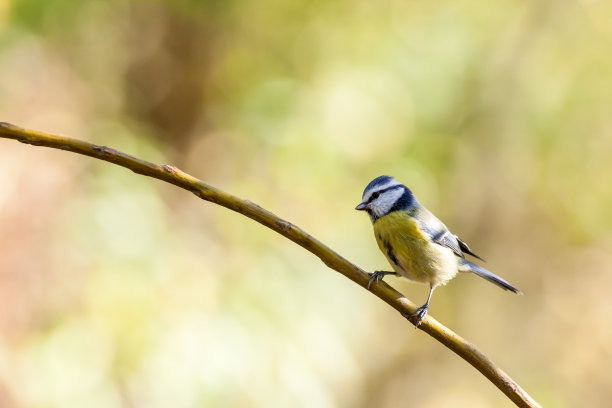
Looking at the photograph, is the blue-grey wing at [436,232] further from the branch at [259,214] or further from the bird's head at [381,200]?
the branch at [259,214]

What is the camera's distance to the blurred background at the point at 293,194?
2832 millimetres

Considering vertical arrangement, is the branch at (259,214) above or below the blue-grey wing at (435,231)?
below

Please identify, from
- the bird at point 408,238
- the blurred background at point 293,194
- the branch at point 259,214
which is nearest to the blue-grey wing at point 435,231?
the bird at point 408,238

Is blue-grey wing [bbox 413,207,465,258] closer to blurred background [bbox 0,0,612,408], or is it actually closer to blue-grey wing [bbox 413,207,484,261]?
blue-grey wing [bbox 413,207,484,261]

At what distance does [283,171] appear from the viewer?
3.55 m

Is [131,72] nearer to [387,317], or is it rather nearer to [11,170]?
[11,170]

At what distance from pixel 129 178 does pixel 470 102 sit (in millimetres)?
2460

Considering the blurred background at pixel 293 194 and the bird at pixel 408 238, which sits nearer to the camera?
the bird at pixel 408 238

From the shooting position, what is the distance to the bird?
1.90m

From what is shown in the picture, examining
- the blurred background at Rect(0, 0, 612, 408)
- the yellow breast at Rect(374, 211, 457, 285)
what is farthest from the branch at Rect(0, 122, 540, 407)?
the blurred background at Rect(0, 0, 612, 408)

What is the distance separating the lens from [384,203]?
1957mm

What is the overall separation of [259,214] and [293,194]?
2.57m

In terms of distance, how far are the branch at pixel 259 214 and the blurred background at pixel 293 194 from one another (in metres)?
1.87

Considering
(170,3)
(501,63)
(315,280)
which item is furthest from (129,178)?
(501,63)
